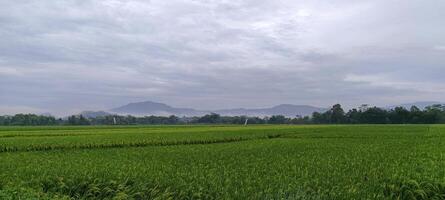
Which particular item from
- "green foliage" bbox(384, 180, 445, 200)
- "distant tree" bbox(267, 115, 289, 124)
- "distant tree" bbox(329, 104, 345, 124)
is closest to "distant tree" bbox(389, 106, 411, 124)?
"distant tree" bbox(329, 104, 345, 124)

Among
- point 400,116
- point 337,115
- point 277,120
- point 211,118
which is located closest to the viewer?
point 400,116

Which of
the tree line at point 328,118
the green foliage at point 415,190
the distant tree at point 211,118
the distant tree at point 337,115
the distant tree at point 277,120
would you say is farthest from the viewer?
the distant tree at point 211,118

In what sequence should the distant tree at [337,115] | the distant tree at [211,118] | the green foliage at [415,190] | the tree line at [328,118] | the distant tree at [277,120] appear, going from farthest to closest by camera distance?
the distant tree at [211,118]
the distant tree at [277,120]
the distant tree at [337,115]
the tree line at [328,118]
the green foliage at [415,190]

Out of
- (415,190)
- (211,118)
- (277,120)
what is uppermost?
(211,118)

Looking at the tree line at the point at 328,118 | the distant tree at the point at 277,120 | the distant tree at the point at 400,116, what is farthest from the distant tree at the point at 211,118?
the distant tree at the point at 400,116

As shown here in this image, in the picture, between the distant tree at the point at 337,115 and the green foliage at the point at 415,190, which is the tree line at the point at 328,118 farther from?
the green foliage at the point at 415,190

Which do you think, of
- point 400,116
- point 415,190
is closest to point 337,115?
point 400,116

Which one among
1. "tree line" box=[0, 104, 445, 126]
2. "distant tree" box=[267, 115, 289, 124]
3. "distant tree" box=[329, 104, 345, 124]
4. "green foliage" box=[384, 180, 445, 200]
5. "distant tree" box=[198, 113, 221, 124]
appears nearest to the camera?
"green foliage" box=[384, 180, 445, 200]

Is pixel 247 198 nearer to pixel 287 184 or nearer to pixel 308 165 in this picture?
pixel 287 184

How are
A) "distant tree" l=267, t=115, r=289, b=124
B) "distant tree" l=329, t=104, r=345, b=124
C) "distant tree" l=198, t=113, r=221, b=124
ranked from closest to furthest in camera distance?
"distant tree" l=329, t=104, r=345, b=124 < "distant tree" l=267, t=115, r=289, b=124 < "distant tree" l=198, t=113, r=221, b=124

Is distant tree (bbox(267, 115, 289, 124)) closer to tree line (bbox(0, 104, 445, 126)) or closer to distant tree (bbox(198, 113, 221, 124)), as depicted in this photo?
tree line (bbox(0, 104, 445, 126))

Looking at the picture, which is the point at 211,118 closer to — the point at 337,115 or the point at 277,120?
the point at 277,120

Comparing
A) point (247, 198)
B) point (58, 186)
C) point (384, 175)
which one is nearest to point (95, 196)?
point (58, 186)

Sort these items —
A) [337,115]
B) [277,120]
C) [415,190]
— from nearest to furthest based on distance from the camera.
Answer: [415,190], [337,115], [277,120]
